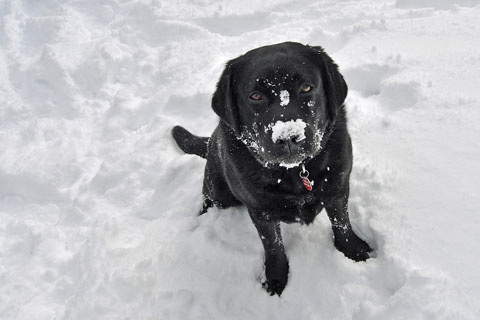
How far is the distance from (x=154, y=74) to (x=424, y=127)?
344cm

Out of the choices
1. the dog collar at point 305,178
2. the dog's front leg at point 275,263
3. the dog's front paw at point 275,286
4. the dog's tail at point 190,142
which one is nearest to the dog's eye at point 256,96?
the dog collar at point 305,178

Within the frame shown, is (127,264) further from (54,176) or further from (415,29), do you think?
(415,29)

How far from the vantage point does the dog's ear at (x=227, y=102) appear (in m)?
2.29

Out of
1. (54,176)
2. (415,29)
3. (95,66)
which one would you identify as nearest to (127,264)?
(54,176)

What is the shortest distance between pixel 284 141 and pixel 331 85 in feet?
1.95

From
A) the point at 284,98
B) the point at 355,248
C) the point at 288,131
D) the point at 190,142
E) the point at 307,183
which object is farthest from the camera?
the point at 190,142

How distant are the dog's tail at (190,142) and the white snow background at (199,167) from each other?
106mm

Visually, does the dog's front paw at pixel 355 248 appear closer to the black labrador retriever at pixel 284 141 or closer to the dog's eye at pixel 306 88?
the black labrador retriever at pixel 284 141

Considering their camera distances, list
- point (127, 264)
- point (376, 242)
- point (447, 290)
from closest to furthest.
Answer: point (447, 290) < point (376, 242) < point (127, 264)

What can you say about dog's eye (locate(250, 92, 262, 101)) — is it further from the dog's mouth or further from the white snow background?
the white snow background

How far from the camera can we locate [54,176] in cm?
399

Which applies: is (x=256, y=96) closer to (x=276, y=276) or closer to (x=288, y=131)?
(x=288, y=131)

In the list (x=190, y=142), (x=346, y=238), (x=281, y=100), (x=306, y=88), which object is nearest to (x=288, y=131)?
(x=281, y=100)

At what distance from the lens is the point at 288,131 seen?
6.29 ft
